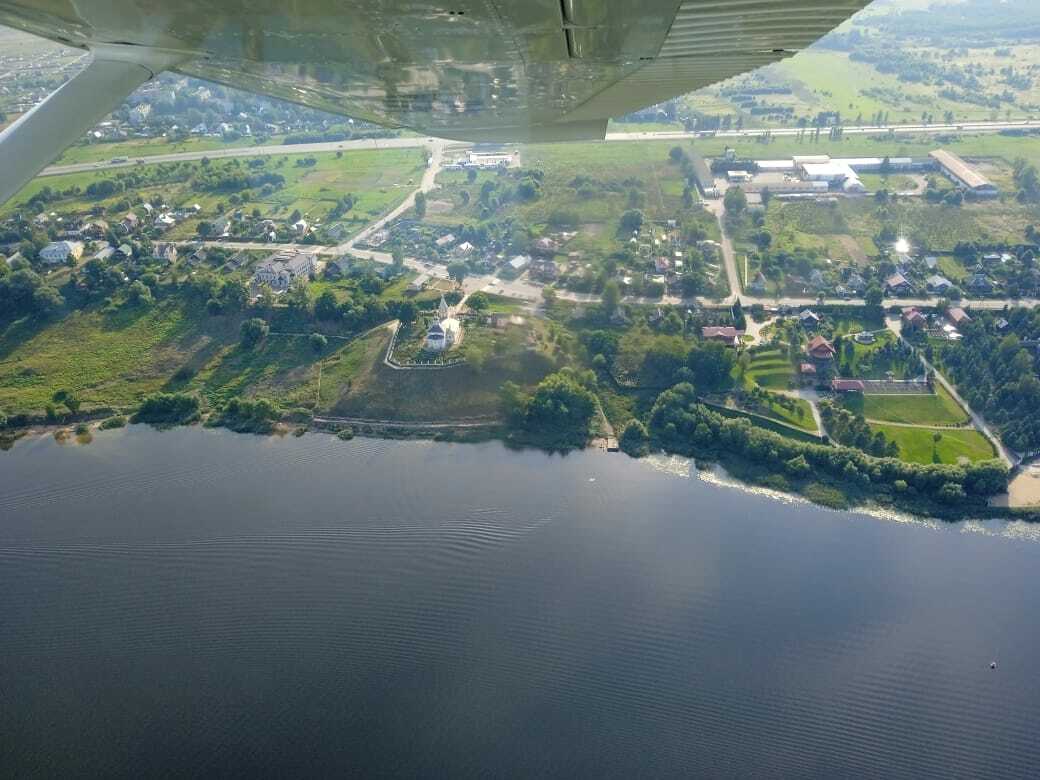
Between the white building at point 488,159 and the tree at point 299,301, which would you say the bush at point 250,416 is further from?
the white building at point 488,159

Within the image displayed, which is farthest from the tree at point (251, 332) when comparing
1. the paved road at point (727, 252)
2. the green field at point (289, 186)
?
the paved road at point (727, 252)

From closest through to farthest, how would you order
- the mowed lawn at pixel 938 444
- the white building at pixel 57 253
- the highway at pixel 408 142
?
the mowed lawn at pixel 938 444 → the white building at pixel 57 253 → the highway at pixel 408 142

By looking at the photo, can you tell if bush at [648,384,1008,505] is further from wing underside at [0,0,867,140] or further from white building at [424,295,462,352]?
wing underside at [0,0,867,140]

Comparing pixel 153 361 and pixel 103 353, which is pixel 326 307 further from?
pixel 103 353

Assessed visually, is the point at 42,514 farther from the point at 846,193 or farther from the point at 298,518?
the point at 846,193

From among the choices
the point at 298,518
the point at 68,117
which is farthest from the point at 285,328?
the point at 68,117

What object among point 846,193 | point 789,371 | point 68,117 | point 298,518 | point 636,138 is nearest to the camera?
point 68,117
